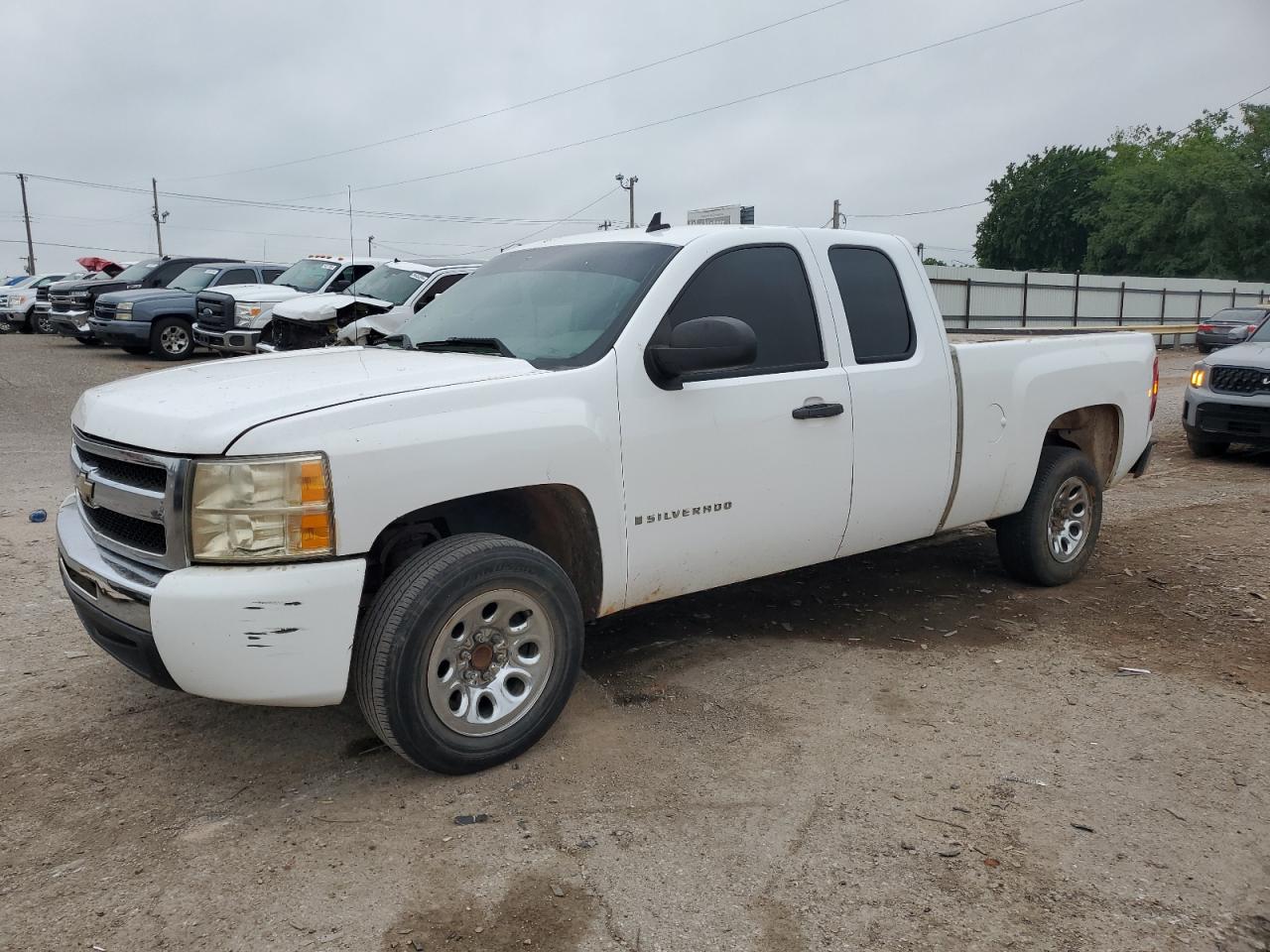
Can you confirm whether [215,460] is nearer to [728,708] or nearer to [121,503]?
[121,503]

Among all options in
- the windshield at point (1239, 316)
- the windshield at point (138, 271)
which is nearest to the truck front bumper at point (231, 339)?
the windshield at point (138, 271)

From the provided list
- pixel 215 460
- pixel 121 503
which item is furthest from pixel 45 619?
pixel 215 460

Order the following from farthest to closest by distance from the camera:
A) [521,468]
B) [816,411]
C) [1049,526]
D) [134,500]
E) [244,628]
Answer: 1. [1049,526]
2. [816,411]
3. [521,468]
4. [134,500]
5. [244,628]

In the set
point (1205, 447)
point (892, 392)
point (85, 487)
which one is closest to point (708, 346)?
point (892, 392)

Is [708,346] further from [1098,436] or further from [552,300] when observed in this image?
[1098,436]

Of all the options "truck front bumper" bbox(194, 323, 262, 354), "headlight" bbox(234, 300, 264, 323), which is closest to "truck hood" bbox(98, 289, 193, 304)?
"truck front bumper" bbox(194, 323, 262, 354)

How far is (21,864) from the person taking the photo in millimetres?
3031

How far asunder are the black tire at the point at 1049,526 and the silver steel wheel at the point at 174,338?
15972 millimetres

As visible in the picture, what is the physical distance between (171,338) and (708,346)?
16598 millimetres

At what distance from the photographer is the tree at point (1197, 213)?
160ft

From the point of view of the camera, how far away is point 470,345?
165 inches

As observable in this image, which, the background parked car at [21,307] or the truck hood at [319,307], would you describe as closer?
the truck hood at [319,307]

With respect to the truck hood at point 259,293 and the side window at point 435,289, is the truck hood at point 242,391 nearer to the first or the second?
the side window at point 435,289

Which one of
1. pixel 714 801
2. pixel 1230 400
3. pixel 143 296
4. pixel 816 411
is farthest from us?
pixel 143 296
